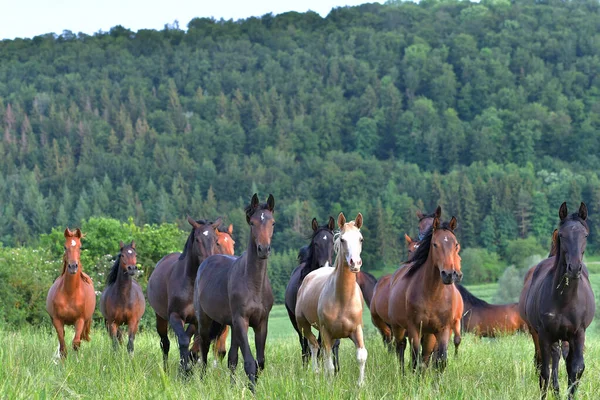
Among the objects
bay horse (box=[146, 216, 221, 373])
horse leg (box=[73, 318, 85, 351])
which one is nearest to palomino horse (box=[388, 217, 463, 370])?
bay horse (box=[146, 216, 221, 373])

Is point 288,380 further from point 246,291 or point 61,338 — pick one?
point 61,338

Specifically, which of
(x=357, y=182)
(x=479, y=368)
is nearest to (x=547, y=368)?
(x=479, y=368)

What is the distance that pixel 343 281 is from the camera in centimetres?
1052

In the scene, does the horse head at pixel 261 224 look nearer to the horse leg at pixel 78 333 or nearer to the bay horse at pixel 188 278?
the bay horse at pixel 188 278

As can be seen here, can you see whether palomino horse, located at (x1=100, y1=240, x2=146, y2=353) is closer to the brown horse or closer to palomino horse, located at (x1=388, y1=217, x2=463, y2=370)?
the brown horse

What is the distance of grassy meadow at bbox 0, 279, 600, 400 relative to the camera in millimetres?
8648

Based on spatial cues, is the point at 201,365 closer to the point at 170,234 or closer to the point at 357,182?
the point at 170,234

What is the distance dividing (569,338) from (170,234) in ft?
117

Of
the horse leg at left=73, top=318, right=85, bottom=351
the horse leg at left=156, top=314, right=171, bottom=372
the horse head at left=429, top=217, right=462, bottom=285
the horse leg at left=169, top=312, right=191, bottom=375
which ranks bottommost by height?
the horse leg at left=73, top=318, right=85, bottom=351

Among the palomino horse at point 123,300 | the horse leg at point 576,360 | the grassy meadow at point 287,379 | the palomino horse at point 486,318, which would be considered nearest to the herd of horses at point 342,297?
the horse leg at point 576,360

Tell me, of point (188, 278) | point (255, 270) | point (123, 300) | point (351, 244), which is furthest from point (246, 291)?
point (123, 300)

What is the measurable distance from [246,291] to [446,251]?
2266 millimetres

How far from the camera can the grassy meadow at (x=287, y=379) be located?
865 cm

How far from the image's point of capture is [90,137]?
198 metres
